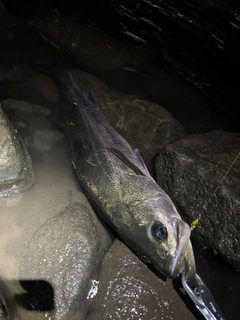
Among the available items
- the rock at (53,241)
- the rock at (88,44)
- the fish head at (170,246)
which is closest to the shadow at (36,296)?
the rock at (53,241)

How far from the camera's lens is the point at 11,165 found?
3.39 meters

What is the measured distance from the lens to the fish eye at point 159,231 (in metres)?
2.76

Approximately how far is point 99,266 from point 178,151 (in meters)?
1.68

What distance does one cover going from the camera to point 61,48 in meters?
5.36

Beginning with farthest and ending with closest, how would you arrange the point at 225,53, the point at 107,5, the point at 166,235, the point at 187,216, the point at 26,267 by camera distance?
the point at 107,5 < the point at 225,53 < the point at 187,216 < the point at 26,267 < the point at 166,235

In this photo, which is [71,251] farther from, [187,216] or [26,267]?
[187,216]

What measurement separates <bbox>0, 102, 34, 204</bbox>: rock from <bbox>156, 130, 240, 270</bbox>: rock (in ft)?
5.40

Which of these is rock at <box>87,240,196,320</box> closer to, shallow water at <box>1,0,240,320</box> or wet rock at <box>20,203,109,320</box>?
wet rock at <box>20,203,109,320</box>

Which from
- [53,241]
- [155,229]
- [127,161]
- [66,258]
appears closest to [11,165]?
[53,241]

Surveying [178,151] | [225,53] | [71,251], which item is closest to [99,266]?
[71,251]

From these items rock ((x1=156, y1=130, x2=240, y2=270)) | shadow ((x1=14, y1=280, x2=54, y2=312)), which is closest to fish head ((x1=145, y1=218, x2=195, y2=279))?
rock ((x1=156, y1=130, x2=240, y2=270))

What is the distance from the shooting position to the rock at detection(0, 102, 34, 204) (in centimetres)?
338

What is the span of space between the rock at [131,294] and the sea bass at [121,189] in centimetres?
24

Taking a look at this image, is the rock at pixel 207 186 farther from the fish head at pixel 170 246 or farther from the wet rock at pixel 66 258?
the wet rock at pixel 66 258
